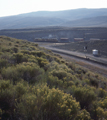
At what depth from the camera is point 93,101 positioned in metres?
5.16

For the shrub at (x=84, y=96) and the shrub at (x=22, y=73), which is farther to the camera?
the shrub at (x=22, y=73)

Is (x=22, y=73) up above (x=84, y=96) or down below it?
above

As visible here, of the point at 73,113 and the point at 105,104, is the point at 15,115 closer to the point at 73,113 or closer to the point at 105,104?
the point at 73,113

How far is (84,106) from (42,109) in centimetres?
181

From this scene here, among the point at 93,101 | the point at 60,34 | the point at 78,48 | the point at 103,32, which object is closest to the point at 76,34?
the point at 60,34

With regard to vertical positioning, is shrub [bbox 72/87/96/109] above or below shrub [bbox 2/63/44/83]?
below

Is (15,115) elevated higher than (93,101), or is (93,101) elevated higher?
(15,115)

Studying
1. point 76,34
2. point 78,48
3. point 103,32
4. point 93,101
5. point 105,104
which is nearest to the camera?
point 105,104

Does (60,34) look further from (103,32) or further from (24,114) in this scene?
(24,114)

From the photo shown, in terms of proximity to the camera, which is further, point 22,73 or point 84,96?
point 22,73

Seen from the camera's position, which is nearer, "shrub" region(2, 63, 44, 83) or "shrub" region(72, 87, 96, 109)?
"shrub" region(72, 87, 96, 109)

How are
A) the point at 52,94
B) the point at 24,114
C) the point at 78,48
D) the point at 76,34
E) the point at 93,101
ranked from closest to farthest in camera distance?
1. the point at 24,114
2. the point at 52,94
3. the point at 93,101
4. the point at 78,48
5. the point at 76,34

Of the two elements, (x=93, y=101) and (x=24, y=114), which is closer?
(x=24, y=114)

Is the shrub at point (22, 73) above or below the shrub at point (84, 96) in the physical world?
above
